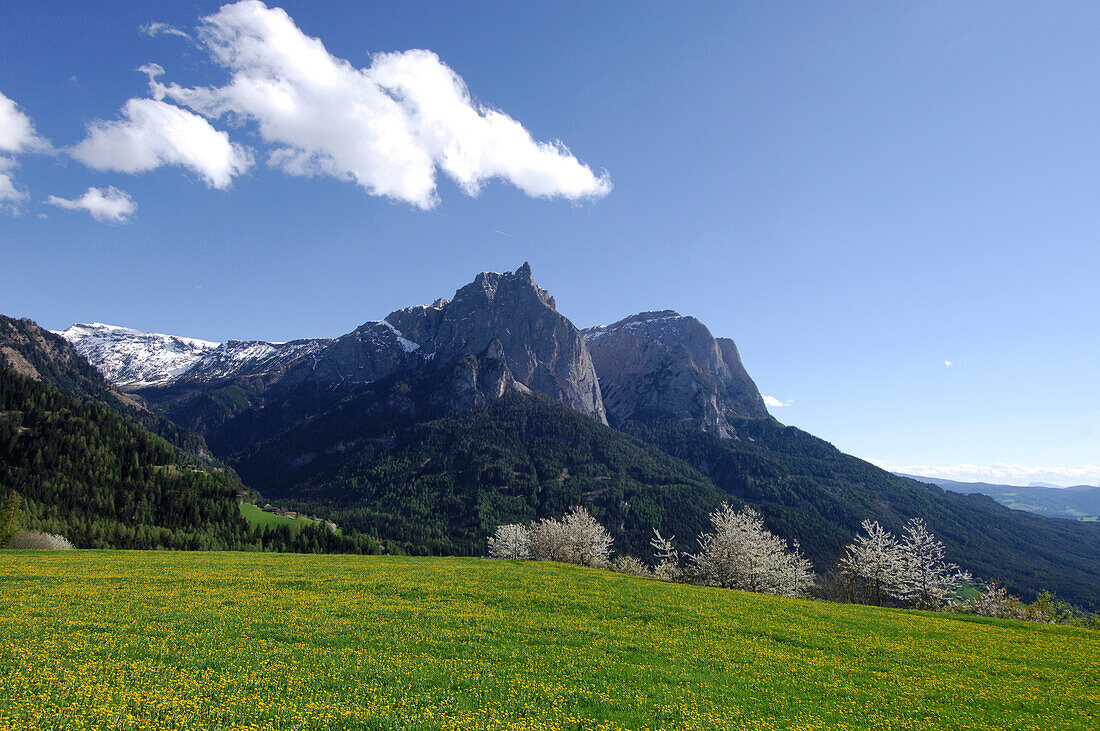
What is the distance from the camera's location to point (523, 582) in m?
41.3

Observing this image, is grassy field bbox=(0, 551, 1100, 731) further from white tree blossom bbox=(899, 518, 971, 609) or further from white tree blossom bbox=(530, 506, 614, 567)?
white tree blossom bbox=(530, 506, 614, 567)

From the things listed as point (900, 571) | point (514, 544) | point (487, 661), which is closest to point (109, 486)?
point (514, 544)

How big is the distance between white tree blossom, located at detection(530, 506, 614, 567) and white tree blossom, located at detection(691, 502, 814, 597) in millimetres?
18120

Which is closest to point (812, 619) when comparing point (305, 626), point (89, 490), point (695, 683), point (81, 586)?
point (695, 683)

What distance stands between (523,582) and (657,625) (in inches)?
621

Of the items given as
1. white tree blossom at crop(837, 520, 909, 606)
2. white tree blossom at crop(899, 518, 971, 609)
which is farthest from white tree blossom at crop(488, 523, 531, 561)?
white tree blossom at crop(899, 518, 971, 609)

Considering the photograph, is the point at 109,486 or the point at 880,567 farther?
the point at 109,486

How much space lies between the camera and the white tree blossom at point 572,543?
8012 centimetres

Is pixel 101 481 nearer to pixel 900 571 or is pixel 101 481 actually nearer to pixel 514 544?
pixel 514 544

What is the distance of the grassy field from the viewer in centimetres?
1374

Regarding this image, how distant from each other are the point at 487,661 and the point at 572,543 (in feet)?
211

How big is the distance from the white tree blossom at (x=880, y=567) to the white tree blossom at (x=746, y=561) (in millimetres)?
7090

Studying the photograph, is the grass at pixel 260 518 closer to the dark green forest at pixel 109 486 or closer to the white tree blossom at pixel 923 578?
the dark green forest at pixel 109 486

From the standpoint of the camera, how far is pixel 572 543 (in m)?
81.1
